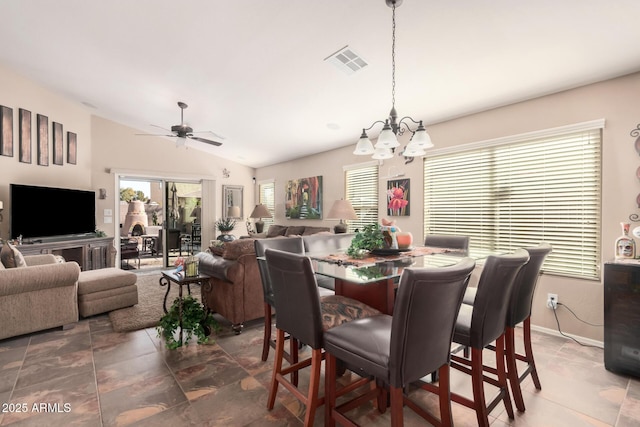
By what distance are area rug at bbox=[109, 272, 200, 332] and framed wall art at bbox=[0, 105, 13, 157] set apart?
2760 mm

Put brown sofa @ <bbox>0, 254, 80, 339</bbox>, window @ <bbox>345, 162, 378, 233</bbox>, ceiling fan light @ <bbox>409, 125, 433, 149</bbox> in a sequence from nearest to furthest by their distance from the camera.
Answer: ceiling fan light @ <bbox>409, 125, 433, 149</bbox>, brown sofa @ <bbox>0, 254, 80, 339</bbox>, window @ <bbox>345, 162, 378, 233</bbox>

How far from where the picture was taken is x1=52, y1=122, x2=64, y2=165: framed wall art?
514 centimetres

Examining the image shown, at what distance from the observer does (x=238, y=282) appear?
10.2 feet

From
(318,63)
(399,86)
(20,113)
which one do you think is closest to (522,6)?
(399,86)

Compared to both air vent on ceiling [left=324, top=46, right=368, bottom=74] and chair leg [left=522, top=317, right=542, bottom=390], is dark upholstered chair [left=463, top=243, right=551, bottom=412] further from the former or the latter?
air vent on ceiling [left=324, top=46, right=368, bottom=74]

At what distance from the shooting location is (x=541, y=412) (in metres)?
1.92

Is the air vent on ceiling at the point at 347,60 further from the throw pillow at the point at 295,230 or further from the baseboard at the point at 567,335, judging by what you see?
the throw pillow at the point at 295,230

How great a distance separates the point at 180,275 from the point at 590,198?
417 cm

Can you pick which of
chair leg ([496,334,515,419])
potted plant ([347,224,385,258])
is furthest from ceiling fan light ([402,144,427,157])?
chair leg ([496,334,515,419])

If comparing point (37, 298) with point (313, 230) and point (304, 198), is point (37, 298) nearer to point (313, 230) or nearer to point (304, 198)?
point (313, 230)

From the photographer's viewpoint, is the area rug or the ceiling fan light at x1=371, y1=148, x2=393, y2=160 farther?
the area rug

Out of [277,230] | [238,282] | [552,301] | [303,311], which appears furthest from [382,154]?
[277,230]

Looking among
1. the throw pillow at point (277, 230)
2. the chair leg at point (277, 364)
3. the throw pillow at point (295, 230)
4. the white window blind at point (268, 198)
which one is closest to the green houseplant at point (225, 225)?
the white window blind at point (268, 198)

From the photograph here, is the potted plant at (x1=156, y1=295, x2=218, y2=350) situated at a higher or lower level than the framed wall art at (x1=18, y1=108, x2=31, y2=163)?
lower
